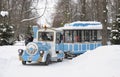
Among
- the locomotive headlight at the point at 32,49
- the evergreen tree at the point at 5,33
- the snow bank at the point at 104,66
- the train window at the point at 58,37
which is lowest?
the evergreen tree at the point at 5,33

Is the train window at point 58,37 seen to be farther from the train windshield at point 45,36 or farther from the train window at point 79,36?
the train window at point 79,36

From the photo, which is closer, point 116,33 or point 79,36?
point 79,36

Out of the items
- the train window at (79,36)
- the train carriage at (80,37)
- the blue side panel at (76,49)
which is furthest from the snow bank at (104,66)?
the train window at (79,36)

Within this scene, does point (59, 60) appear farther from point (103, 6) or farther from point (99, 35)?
point (103, 6)

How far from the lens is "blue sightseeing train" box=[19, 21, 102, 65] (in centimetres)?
1847

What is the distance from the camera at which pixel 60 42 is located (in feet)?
69.7

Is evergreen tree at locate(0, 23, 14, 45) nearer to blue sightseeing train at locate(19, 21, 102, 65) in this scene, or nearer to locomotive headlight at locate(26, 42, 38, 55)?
blue sightseeing train at locate(19, 21, 102, 65)

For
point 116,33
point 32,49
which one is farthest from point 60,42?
point 116,33

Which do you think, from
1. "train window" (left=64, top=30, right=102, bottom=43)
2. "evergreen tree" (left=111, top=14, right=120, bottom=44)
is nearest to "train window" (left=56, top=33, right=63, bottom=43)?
"train window" (left=64, top=30, right=102, bottom=43)

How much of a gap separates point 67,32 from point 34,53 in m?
6.81

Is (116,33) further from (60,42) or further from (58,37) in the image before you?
(58,37)

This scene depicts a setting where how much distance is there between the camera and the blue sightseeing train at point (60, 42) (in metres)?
18.5

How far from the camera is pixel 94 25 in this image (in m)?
25.5

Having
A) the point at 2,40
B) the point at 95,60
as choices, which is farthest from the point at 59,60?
the point at 2,40
